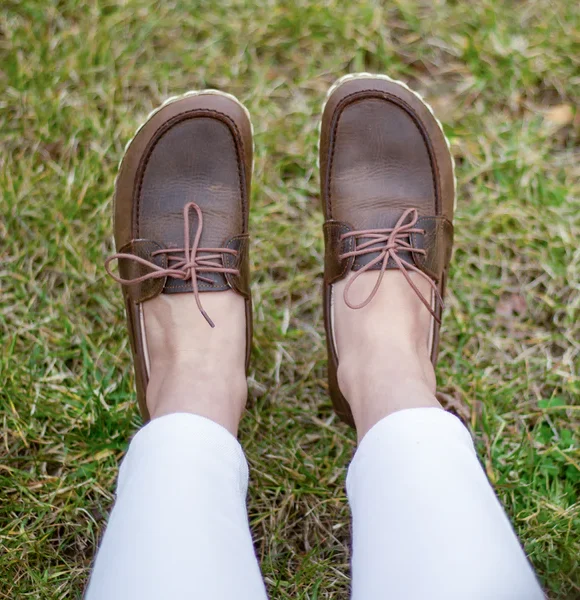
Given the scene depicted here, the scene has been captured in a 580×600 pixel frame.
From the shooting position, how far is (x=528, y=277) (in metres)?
1.81

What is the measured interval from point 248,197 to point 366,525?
3.07ft

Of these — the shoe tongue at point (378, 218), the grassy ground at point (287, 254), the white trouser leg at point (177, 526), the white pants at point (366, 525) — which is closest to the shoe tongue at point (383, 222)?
the shoe tongue at point (378, 218)

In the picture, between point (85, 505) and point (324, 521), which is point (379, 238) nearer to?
point (324, 521)

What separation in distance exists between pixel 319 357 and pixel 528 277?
0.68 m

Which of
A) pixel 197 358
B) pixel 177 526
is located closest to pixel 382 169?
pixel 197 358

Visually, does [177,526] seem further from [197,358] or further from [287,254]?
[287,254]

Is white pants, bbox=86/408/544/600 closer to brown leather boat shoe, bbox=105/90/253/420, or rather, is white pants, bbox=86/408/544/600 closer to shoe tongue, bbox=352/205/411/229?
brown leather boat shoe, bbox=105/90/253/420

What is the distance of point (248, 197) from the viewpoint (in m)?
1.68

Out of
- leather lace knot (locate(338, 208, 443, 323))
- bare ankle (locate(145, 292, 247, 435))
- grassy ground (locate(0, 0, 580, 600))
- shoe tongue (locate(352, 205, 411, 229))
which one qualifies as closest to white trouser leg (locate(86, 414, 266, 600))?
bare ankle (locate(145, 292, 247, 435))

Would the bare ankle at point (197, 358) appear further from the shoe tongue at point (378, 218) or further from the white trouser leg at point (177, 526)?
the shoe tongue at point (378, 218)

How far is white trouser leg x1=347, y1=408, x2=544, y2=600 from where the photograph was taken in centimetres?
98

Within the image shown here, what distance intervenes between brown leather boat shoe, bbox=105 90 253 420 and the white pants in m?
0.49

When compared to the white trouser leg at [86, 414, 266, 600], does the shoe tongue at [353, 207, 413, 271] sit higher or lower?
higher

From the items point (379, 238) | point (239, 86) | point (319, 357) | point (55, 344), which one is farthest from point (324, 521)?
point (239, 86)
